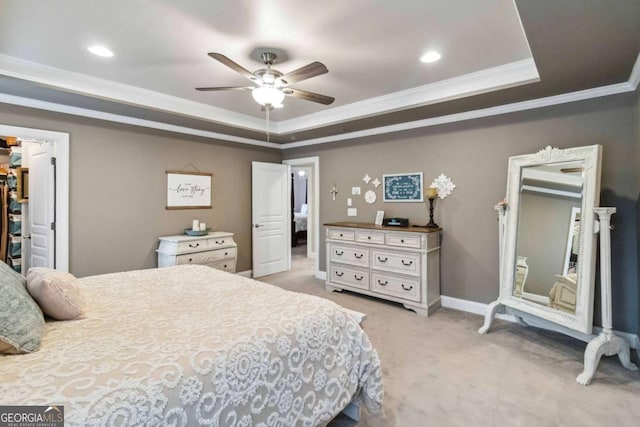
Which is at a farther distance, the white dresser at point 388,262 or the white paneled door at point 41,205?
the white dresser at point 388,262

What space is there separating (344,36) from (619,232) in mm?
2952

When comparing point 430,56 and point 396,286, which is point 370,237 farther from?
point 430,56

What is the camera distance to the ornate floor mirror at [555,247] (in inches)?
98.6

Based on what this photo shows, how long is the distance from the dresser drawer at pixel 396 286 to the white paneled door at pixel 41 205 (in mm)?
3725

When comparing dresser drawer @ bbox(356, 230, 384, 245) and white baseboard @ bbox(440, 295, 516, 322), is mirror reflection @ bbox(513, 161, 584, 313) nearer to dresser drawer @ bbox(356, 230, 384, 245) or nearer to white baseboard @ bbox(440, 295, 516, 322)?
white baseboard @ bbox(440, 295, 516, 322)

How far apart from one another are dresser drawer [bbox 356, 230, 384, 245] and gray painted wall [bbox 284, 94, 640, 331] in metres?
0.53

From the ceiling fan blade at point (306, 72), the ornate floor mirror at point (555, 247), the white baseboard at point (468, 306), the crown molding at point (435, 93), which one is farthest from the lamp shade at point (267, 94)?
the white baseboard at point (468, 306)

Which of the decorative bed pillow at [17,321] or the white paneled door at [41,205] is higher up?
the white paneled door at [41,205]

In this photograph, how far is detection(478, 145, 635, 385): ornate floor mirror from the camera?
8.21 ft

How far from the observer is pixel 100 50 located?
97.5 inches

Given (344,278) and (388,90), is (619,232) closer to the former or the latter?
(388,90)

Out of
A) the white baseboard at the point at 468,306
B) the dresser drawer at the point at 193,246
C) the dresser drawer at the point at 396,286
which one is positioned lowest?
the white baseboard at the point at 468,306

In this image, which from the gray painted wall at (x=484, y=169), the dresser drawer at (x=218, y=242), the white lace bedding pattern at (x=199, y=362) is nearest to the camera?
the white lace bedding pattern at (x=199, y=362)

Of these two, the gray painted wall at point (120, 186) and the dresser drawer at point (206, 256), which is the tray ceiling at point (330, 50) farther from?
the dresser drawer at point (206, 256)
